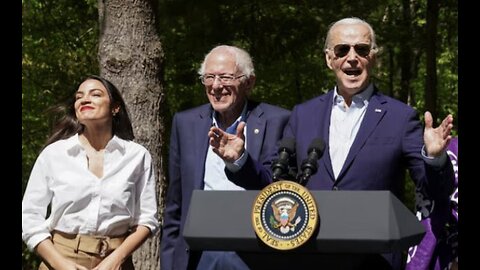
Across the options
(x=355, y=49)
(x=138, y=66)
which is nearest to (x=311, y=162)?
(x=355, y=49)

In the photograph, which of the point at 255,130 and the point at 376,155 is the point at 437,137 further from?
the point at 255,130

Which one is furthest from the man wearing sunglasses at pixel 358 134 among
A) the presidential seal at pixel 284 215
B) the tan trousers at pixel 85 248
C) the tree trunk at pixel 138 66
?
the tree trunk at pixel 138 66

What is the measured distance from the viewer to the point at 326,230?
11.2ft

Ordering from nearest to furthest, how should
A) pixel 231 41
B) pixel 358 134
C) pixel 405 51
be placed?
pixel 358 134, pixel 231 41, pixel 405 51

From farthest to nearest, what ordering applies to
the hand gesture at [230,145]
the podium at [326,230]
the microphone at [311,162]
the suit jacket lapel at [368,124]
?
1. the suit jacket lapel at [368,124]
2. the hand gesture at [230,145]
3. the microphone at [311,162]
4. the podium at [326,230]

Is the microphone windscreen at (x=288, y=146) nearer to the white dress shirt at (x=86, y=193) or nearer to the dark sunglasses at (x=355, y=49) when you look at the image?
the dark sunglasses at (x=355, y=49)

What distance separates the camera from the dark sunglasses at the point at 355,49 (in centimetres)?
422

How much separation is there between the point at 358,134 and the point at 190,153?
1.00m

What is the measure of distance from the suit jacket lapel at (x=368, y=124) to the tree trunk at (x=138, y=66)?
155 inches

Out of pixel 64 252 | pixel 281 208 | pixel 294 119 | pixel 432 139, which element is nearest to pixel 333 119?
pixel 294 119

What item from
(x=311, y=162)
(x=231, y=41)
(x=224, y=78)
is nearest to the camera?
(x=311, y=162)

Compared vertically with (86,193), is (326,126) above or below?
above

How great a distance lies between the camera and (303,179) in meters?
3.60

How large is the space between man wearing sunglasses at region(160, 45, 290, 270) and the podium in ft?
3.10
